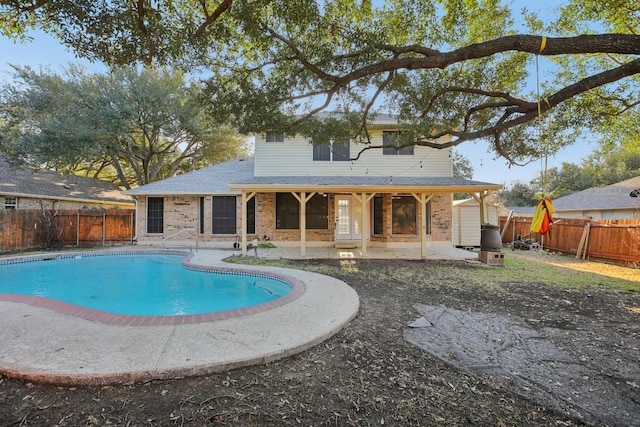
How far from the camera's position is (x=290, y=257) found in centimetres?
979

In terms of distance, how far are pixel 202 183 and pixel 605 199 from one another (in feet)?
80.0

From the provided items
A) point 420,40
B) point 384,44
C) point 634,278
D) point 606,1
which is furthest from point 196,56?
point 634,278

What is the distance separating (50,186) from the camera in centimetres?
1694

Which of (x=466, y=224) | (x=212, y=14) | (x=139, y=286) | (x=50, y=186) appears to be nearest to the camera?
(x=212, y=14)

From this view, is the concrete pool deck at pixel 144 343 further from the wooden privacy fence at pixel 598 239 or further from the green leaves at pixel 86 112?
the green leaves at pixel 86 112

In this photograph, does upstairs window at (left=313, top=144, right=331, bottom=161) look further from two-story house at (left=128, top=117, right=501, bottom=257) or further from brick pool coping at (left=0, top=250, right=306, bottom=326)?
brick pool coping at (left=0, top=250, right=306, bottom=326)

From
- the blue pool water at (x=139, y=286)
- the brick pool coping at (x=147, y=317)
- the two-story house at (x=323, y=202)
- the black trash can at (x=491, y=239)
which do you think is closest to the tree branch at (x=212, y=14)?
the brick pool coping at (x=147, y=317)

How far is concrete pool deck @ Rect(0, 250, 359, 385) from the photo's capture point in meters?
2.66

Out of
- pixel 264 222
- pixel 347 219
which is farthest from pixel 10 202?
pixel 347 219

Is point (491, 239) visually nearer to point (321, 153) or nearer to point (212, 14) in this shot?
point (321, 153)

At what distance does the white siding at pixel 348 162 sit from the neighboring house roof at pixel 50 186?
661 centimetres

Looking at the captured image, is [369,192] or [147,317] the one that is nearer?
[147,317]

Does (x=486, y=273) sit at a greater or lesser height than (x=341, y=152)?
lesser

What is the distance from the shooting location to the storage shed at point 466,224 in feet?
42.1
